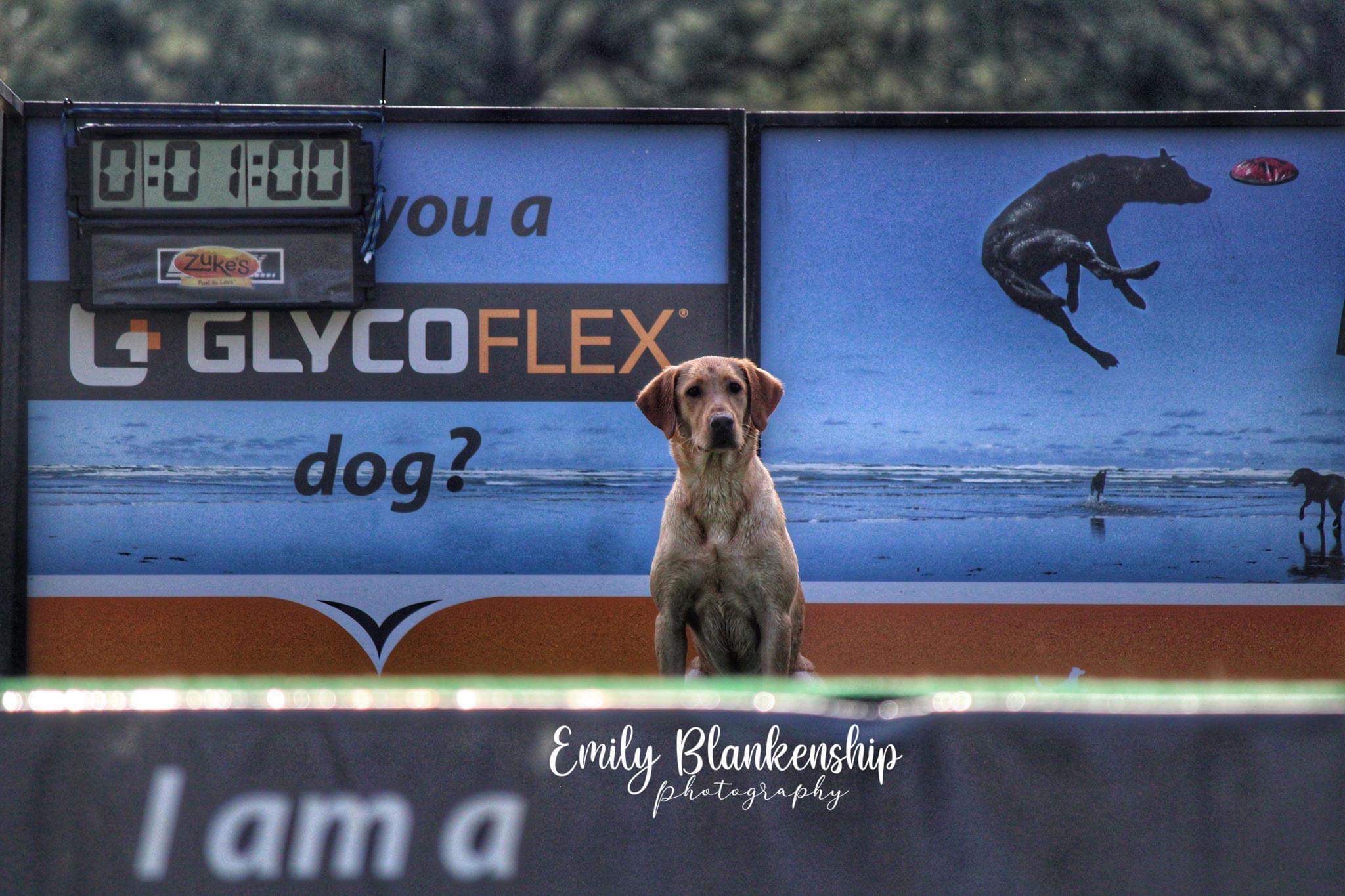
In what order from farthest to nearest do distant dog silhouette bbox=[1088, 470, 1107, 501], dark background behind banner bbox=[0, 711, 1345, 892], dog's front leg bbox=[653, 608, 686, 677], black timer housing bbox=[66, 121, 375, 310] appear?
distant dog silhouette bbox=[1088, 470, 1107, 501] < black timer housing bbox=[66, 121, 375, 310] < dog's front leg bbox=[653, 608, 686, 677] < dark background behind banner bbox=[0, 711, 1345, 892]

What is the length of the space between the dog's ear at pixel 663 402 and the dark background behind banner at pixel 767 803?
1990 millimetres

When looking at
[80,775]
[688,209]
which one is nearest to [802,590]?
[688,209]

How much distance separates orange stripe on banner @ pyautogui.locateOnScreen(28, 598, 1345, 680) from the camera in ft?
→ 12.1

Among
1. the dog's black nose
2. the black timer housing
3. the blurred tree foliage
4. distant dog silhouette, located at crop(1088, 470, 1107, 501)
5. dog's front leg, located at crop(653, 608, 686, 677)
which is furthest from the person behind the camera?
the blurred tree foliage

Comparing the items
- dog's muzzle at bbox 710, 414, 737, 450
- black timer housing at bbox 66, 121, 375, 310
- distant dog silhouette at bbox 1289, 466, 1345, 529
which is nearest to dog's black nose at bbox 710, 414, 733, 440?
dog's muzzle at bbox 710, 414, 737, 450

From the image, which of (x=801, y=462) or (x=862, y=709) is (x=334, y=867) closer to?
(x=862, y=709)

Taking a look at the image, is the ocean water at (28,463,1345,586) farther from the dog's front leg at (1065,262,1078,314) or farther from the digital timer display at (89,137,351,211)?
the digital timer display at (89,137,351,211)

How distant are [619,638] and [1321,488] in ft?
7.54

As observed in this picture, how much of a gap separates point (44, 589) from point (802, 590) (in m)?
2.41

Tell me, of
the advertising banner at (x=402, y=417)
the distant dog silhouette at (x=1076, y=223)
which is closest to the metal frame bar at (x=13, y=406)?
the advertising banner at (x=402, y=417)

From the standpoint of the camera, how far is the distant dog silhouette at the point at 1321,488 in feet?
12.1

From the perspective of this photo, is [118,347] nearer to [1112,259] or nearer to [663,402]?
[663,402]

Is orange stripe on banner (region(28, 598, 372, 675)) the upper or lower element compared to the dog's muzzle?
lower

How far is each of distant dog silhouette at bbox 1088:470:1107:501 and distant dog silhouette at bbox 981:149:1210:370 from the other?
38cm
